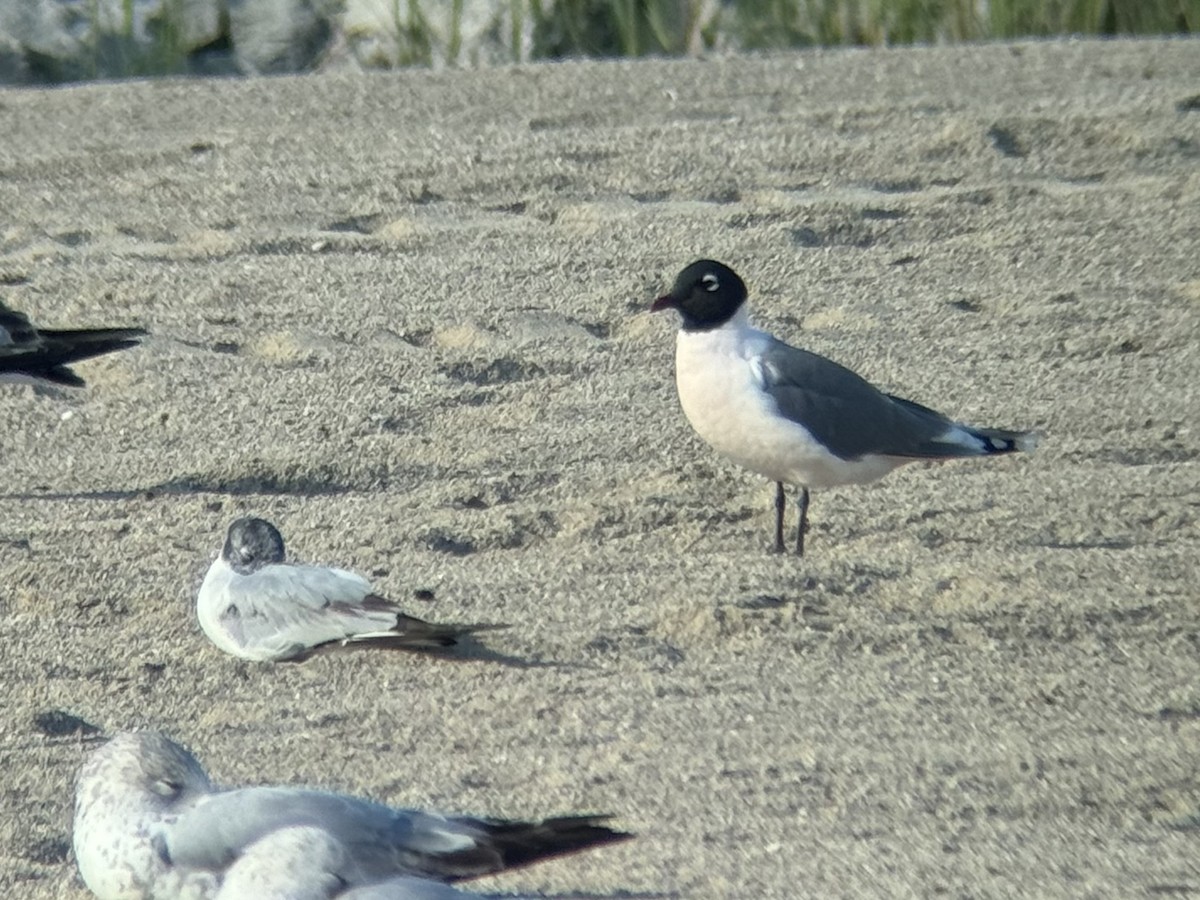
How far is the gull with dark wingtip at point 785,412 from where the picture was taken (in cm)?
464

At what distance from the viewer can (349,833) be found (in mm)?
2713

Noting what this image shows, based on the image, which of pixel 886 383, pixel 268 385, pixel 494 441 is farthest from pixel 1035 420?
pixel 268 385

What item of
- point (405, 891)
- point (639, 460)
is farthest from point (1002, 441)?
point (405, 891)

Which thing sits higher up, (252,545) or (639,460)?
(252,545)

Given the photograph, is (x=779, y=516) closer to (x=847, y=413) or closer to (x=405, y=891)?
(x=847, y=413)

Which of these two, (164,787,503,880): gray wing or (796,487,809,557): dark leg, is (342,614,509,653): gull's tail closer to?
(796,487,809,557): dark leg

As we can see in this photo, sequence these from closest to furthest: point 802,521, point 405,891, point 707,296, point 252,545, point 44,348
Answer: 1. point 405,891
2. point 252,545
3. point 802,521
4. point 707,296
5. point 44,348

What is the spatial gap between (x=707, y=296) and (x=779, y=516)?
0.54m

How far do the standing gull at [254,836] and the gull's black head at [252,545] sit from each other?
4.06ft

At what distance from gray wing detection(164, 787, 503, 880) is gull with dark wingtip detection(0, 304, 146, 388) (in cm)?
285

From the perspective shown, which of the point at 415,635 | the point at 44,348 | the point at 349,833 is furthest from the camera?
the point at 44,348

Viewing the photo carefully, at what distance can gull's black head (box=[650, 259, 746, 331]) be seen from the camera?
4.80 metres

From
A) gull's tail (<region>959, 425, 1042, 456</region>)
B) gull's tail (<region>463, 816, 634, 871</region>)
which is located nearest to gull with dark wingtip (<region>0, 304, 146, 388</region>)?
gull's tail (<region>959, 425, 1042, 456</region>)

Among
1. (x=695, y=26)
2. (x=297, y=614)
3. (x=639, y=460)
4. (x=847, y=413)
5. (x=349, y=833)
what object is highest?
(x=695, y=26)
